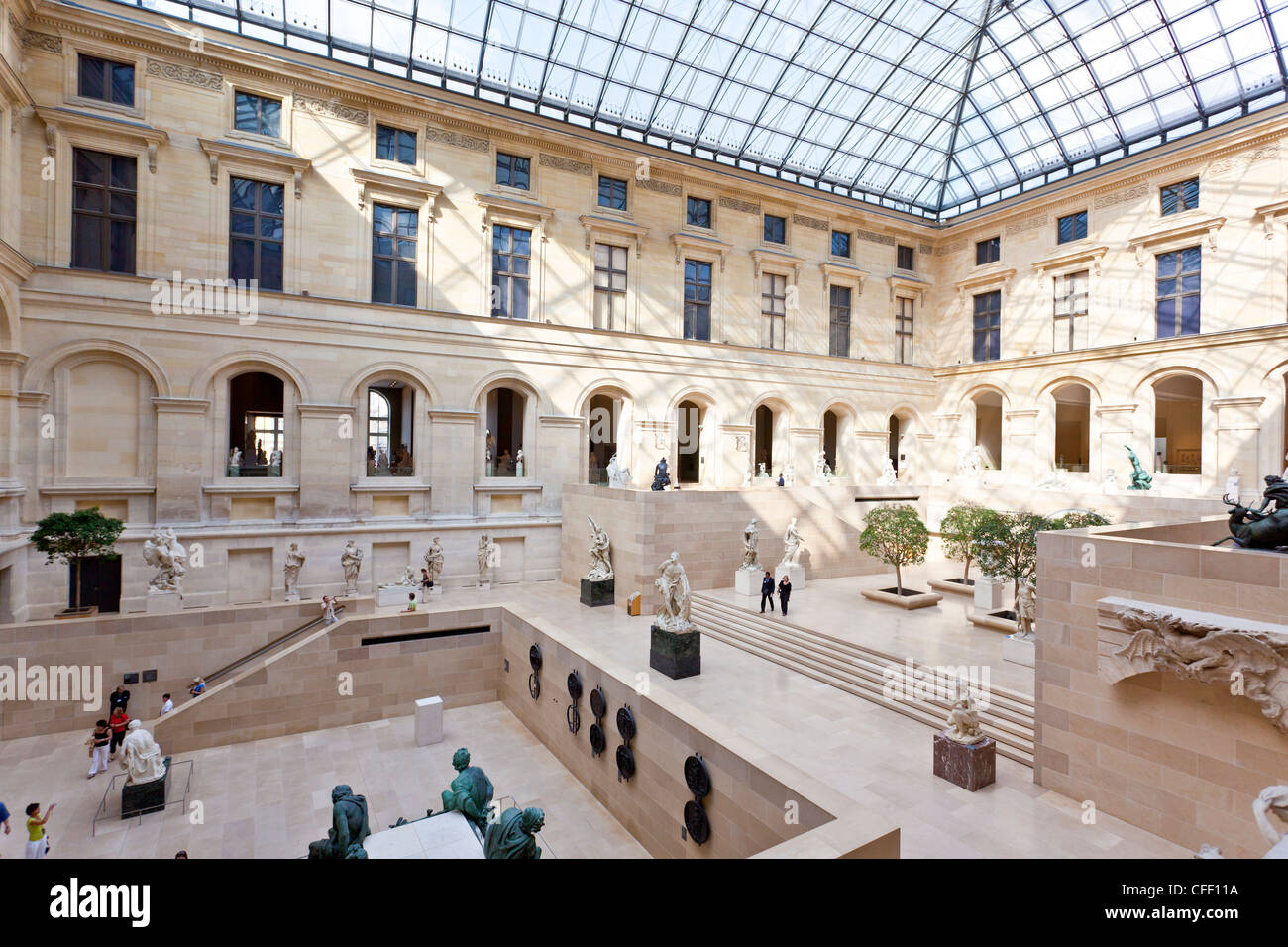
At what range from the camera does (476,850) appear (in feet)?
26.2

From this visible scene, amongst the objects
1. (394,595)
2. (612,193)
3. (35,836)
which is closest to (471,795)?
(35,836)

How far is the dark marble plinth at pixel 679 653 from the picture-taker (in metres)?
14.0

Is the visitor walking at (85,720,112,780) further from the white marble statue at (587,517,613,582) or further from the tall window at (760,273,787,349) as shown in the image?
the tall window at (760,273,787,349)

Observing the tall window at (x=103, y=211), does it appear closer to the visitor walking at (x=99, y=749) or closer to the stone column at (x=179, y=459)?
the stone column at (x=179, y=459)

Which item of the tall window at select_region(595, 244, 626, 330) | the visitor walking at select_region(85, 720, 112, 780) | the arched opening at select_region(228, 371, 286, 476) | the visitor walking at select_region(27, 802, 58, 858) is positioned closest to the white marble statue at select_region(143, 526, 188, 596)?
the visitor walking at select_region(85, 720, 112, 780)

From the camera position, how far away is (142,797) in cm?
1219

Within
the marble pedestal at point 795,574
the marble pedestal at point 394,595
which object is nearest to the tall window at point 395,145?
the marble pedestal at point 394,595

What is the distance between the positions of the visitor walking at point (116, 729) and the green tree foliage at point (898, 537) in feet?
65.1

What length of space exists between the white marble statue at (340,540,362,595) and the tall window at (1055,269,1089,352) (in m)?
30.4

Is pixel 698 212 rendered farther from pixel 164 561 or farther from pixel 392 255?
pixel 164 561

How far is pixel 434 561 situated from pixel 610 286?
41.8ft

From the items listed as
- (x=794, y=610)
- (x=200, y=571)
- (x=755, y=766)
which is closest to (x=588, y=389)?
(x=794, y=610)

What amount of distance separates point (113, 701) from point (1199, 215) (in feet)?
126
